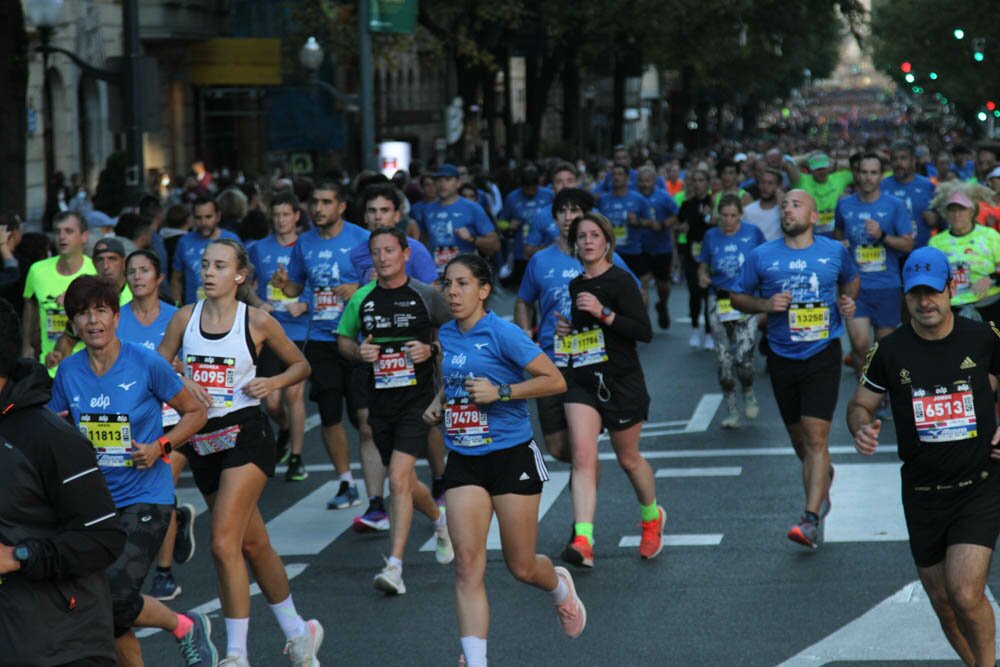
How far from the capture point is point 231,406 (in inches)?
306

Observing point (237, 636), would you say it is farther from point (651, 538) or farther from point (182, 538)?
point (651, 538)

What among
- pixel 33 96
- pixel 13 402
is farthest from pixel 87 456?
pixel 33 96

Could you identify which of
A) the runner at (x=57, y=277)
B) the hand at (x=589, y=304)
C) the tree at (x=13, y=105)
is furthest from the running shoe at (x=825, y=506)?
the tree at (x=13, y=105)

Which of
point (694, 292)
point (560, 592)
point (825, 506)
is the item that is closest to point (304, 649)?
point (560, 592)

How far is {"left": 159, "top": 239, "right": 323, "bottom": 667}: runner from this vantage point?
7.45 meters

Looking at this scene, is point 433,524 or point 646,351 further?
point 646,351

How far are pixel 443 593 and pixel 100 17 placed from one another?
2716cm

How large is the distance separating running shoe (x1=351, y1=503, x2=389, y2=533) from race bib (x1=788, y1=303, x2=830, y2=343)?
2.45 m

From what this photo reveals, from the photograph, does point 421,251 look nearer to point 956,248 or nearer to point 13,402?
point 956,248

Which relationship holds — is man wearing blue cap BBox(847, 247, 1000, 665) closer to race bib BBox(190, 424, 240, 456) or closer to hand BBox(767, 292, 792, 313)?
race bib BBox(190, 424, 240, 456)

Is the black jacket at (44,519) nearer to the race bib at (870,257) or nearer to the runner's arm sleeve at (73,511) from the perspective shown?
the runner's arm sleeve at (73,511)

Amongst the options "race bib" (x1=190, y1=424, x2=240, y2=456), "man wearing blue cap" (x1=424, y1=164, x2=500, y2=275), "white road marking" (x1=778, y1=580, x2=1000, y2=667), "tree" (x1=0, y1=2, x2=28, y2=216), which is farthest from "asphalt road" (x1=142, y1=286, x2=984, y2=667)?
"tree" (x1=0, y1=2, x2=28, y2=216)

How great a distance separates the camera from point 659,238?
66.2ft

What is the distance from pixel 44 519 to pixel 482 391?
110 inches
